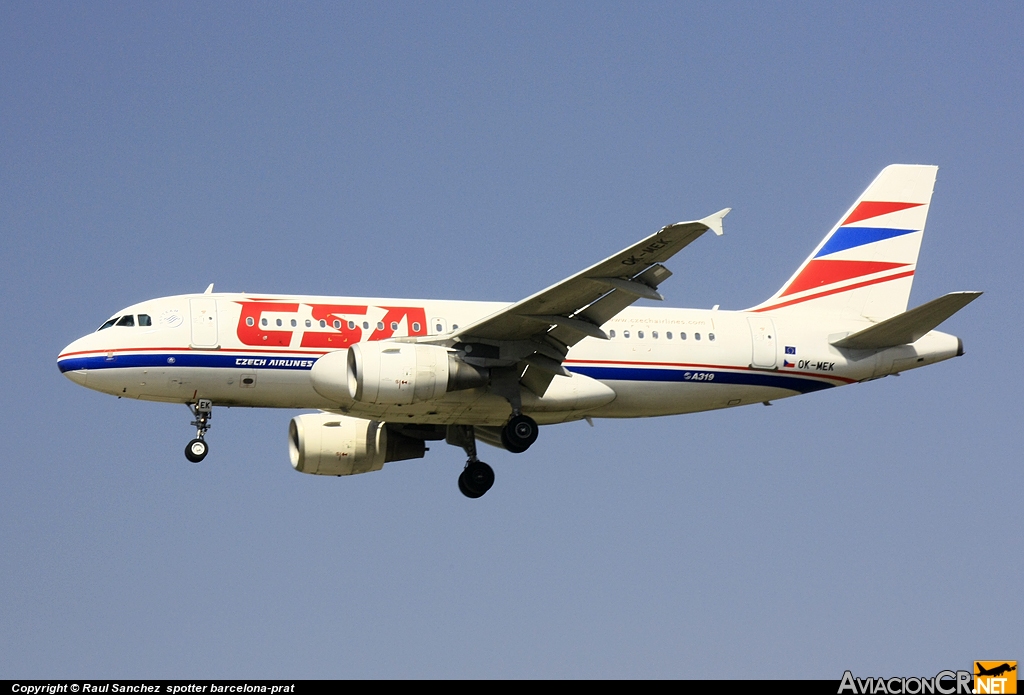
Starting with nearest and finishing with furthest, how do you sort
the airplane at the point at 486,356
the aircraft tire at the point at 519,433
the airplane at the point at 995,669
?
the airplane at the point at 995,669
the airplane at the point at 486,356
the aircraft tire at the point at 519,433

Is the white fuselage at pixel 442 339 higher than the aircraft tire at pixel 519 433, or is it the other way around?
the white fuselage at pixel 442 339

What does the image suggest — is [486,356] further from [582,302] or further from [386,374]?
[582,302]

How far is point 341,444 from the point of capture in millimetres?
37000

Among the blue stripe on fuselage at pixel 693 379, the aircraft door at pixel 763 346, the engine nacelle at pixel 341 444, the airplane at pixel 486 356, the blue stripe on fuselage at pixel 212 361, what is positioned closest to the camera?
the airplane at pixel 486 356

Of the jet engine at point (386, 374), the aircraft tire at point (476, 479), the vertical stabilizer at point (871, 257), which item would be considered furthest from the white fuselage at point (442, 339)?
the aircraft tire at point (476, 479)

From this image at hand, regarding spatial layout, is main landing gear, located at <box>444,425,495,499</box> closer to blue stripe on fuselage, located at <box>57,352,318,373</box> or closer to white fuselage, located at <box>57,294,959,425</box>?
white fuselage, located at <box>57,294,959,425</box>

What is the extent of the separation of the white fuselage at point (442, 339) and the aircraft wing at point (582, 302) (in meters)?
1.18

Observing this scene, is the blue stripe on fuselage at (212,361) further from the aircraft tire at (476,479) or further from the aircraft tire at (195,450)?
the aircraft tire at (476,479)

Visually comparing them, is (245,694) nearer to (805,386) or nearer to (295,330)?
(295,330)

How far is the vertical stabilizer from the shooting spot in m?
38.7

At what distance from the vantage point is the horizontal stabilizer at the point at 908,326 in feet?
112

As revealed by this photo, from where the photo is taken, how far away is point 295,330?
3381 cm

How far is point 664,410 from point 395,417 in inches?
247

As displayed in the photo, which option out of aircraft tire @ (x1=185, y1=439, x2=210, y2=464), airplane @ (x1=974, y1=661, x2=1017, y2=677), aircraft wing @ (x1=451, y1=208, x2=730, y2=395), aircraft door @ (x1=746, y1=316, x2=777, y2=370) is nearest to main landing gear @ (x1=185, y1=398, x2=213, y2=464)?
aircraft tire @ (x1=185, y1=439, x2=210, y2=464)
